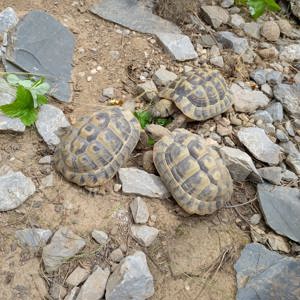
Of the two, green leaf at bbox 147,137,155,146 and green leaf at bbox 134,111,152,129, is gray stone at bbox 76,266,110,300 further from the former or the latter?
green leaf at bbox 134,111,152,129

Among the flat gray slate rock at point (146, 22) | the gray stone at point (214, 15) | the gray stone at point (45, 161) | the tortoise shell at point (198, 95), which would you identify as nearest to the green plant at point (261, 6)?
the gray stone at point (214, 15)

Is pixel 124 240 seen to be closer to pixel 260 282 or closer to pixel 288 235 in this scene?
pixel 260 282

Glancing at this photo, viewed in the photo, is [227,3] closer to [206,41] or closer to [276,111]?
[206,41]

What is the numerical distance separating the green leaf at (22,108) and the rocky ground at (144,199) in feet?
0.22

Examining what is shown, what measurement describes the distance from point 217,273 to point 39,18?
308 cm

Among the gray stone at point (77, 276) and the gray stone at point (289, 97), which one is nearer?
the gray stone at point (77, 276)

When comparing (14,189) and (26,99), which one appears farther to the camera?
(26,99)

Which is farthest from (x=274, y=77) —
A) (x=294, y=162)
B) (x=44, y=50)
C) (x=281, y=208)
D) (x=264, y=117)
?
(x=44, y=50)

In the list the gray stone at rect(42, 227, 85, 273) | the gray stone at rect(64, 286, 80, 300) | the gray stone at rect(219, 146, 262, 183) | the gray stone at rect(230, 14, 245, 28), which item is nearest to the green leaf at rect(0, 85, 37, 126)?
the gray stone at rect(42, 227, 85, 273)

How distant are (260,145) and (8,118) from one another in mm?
2247

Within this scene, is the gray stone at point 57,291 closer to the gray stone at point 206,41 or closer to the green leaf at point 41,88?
the green leaf at point 41,88

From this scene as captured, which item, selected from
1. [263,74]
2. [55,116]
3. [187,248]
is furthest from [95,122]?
[263,74]

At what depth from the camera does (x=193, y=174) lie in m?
3.46

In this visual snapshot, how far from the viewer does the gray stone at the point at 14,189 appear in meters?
3.25
